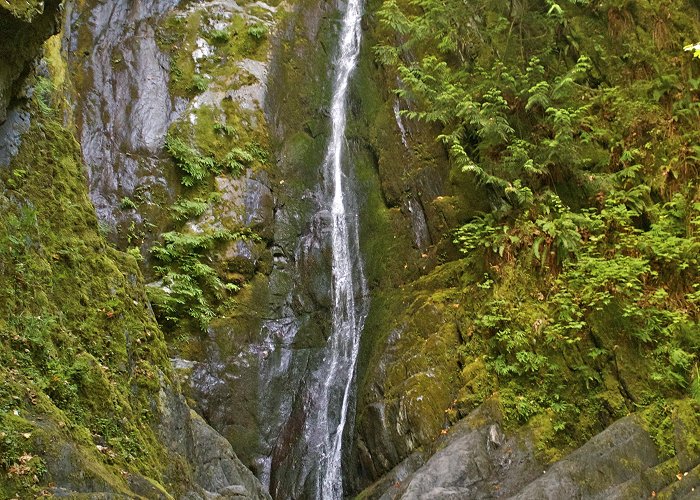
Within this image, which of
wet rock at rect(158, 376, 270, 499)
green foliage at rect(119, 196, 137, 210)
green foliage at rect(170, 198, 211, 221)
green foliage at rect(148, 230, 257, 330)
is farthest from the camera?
green foliage at rect(170, 198, 211, 221)

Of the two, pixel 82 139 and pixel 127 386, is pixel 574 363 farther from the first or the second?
pixel 82 139

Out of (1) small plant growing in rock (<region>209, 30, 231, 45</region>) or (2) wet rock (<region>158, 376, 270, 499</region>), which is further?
(1) small plant growing in rock (<region>209, 30, 231, 45</region>)

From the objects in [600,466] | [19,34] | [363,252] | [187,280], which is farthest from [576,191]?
[19,34]

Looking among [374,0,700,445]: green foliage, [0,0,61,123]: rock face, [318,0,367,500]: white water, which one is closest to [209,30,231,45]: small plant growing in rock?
[318,0,367,500]: white water

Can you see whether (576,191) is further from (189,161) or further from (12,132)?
(12,132)

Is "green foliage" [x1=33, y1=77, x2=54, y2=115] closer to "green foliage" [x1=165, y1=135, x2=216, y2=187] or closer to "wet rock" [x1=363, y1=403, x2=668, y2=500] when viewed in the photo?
"green foliage" [x1=165, y1=135, x2=216, y2=187]

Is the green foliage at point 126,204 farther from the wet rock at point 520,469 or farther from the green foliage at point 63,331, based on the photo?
the wet rock at point 520,469

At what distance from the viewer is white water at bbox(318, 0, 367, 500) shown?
10.0 m

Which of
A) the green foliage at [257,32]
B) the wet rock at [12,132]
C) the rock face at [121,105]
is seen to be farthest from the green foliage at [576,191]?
the wet rock at [12,132]

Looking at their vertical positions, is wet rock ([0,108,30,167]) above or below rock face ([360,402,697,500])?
above

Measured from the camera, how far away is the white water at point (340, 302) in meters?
10.0

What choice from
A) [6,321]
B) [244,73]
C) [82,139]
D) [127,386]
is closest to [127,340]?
[127,386]

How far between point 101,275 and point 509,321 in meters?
5.93

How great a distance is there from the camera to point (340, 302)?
39.4 feet
